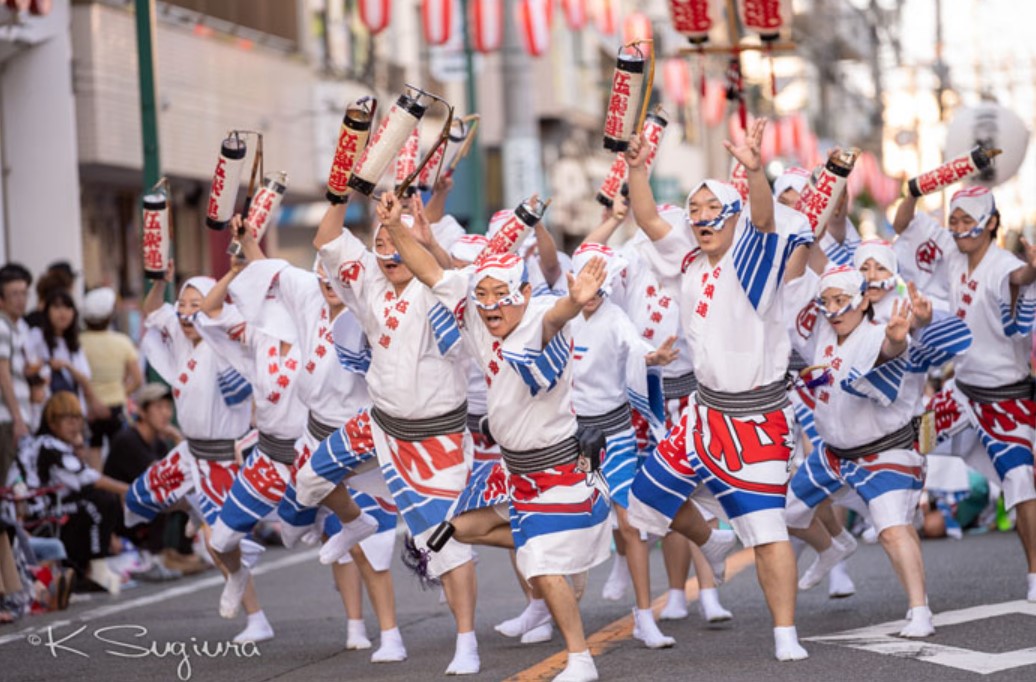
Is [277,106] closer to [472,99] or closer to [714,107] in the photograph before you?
[472,99]

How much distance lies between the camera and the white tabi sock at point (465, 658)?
8250mm

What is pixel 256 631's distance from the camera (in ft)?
32.5

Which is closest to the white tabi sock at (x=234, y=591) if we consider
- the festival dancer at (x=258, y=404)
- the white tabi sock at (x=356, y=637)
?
the festival dancer at (x=258, y=404)

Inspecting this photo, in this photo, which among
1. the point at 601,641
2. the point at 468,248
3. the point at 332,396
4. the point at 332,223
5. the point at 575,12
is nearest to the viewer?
the point at 332,223

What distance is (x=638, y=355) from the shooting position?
30.9 ft

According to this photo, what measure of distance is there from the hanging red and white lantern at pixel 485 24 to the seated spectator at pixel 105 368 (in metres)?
12.1

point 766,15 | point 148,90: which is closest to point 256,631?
point 148,90

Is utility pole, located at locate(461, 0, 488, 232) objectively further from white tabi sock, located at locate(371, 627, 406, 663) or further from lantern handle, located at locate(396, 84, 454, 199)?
white tabi sock, located at locate(371, 627, 406, 663)

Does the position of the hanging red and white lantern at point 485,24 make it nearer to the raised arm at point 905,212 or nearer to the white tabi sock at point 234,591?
the raised arm at point 905,212

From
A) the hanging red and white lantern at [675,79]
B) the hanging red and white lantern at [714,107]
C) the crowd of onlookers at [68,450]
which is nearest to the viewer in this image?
the crowd of onlookers at [68,450]

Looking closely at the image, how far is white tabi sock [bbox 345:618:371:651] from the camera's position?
9.37 metres

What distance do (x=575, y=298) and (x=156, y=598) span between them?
18.1 feet

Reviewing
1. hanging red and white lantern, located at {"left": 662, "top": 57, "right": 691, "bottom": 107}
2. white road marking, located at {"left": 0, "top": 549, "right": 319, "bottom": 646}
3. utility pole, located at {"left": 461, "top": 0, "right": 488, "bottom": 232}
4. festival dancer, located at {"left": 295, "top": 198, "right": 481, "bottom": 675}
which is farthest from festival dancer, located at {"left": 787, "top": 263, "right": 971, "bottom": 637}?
hanging red and white lantern, located at {"left": 662, "top": 57, "right": 691, "bottom": 107}

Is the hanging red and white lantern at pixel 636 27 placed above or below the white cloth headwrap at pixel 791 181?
above
